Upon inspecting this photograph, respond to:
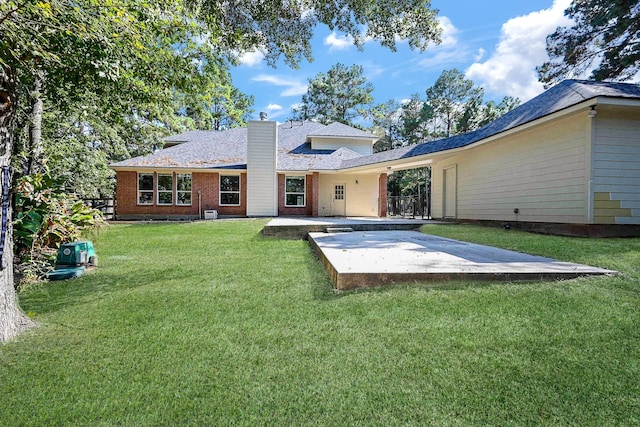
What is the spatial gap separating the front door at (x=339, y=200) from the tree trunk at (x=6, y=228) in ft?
47.7

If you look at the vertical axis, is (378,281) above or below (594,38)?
below

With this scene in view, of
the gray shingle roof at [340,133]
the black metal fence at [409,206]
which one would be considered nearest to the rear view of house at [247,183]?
the gray shingle roof at [340,133]

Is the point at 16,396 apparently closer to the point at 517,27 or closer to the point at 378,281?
the point at 378,281

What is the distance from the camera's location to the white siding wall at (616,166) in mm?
6695

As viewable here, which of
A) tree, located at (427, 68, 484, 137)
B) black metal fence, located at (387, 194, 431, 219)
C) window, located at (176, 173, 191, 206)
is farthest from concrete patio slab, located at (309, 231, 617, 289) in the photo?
tree, located at (427, 68, 484, 137)

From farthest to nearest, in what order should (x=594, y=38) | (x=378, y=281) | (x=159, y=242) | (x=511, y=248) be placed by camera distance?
(x=594, y=38)
(x=159, y=242)
(x=511, y=248)
(x=378, y=281)

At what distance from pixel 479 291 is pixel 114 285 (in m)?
4.17

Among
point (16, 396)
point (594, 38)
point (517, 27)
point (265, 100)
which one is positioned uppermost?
point (265, 100)

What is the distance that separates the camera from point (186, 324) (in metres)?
2.64

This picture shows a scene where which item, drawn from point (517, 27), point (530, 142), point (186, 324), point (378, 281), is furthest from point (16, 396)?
point (517, 27)

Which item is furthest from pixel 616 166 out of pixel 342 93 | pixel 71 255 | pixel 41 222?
pixel 342 93

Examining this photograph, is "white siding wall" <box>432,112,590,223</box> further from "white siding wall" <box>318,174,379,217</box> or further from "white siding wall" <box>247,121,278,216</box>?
"white siding wall" <box>247,121,278,216</box>

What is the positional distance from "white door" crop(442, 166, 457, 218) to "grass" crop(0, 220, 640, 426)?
8.64 metres

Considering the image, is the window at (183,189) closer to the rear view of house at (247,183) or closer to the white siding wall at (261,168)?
the rear view of house at (247,183)
